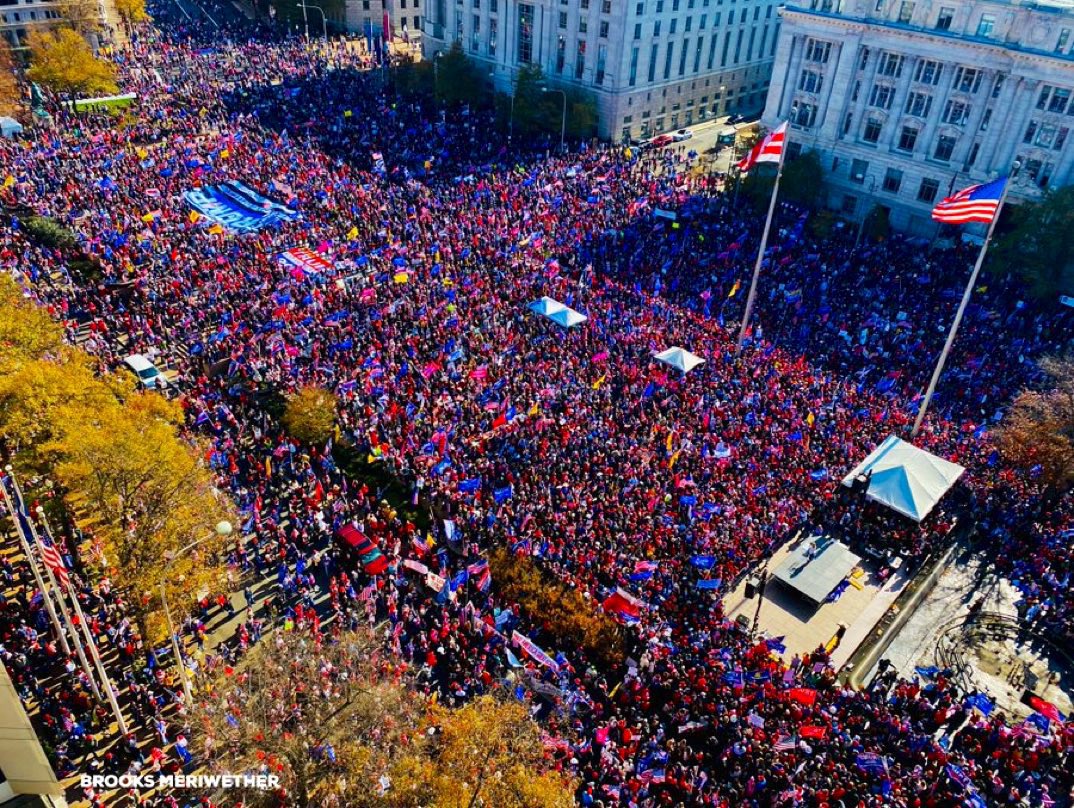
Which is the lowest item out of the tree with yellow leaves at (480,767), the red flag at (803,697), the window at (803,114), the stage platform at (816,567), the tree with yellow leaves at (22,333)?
the stage platform at (816,567)

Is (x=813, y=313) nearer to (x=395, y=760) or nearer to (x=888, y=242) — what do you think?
(x=888, y=242)

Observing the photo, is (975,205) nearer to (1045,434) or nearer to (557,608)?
(1045,434)

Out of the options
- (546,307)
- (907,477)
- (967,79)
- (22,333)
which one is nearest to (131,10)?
(22,333)

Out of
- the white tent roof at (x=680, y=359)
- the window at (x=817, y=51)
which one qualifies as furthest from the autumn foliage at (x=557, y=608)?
the window at (x=817, y=51)

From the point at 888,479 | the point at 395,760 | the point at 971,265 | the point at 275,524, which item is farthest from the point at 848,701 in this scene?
the point at 971,265

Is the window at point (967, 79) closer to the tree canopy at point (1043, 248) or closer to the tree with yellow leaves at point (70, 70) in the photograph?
the tree canopy at point (1043, 248)

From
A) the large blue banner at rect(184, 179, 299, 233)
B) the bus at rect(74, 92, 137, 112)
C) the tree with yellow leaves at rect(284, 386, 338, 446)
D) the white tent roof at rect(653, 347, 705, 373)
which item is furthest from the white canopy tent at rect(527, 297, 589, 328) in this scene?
the bus at rect(74, 92, 137, 112)

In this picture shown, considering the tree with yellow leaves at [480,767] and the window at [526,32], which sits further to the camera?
the window at [526,32]
